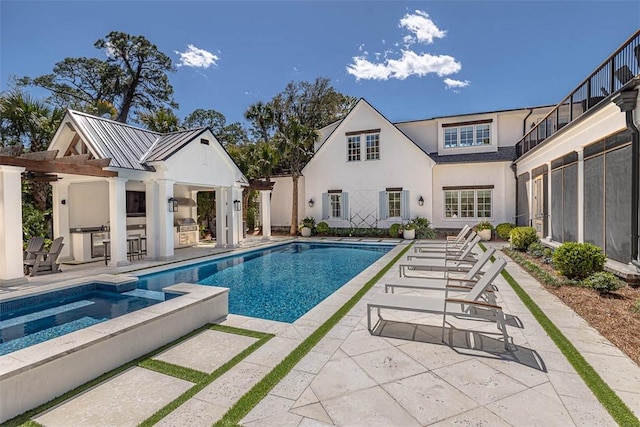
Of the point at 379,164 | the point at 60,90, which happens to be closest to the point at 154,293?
the point at 379,164

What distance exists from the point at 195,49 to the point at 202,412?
4608 centimetres

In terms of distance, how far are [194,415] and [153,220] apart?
12.1 m

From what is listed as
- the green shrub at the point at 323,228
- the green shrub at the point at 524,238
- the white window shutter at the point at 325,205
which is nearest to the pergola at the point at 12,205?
the green shrub at the point at 323,228

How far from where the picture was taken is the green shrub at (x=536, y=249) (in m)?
12.6

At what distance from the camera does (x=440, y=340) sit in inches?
210

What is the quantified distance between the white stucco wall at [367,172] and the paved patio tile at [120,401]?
67.2 ft

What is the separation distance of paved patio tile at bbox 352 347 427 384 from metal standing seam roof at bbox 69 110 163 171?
11617 mm

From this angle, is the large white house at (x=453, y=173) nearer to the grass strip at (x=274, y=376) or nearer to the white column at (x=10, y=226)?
the grass strip at (x=274, y=376)

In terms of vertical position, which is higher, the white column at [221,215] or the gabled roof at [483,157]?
the gabled roof at [483,157]

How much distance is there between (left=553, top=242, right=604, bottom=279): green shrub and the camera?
8.31 meters

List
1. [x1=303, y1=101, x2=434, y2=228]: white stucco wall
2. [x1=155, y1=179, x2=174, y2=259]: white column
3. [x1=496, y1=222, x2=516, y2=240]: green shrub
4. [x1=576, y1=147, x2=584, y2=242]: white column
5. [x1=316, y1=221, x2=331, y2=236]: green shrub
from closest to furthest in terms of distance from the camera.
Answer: [x1=576, y1=147, x2=584, y2=242]: white column, [x1=155, y1=179, x2=174, y2=259]: white column, [x1=496, y1=222, x2=516, y2=240]: green shrub, [x1=303, y1=101, x2=434, y2=228]: white stucco wall, [x1=316, y1=221, x2=331, y2=236]: green shrub

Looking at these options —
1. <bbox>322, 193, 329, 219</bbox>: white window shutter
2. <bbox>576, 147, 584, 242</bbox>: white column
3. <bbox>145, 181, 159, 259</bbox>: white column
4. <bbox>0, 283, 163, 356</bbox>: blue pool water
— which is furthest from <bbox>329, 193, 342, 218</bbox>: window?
<bbox>0, 283, 163, 356</bbox>: blue pool water

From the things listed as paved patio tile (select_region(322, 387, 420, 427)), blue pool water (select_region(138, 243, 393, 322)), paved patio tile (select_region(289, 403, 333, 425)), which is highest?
paved patio tile (select_region(289, 403, 333, 425))

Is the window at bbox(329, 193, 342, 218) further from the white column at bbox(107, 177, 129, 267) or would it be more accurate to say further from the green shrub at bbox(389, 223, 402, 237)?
the white column at bbox(107, 177, 129, 267)
